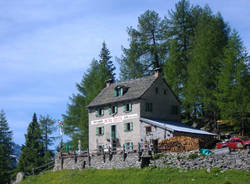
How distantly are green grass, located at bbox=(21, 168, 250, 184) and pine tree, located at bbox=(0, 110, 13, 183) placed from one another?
1298cm

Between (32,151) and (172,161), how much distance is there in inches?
1228

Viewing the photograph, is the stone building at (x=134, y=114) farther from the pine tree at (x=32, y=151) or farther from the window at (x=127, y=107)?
the pine tree at (x=32, y=151)

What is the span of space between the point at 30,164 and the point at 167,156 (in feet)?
99.8

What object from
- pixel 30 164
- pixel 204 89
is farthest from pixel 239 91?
pixel 30 164

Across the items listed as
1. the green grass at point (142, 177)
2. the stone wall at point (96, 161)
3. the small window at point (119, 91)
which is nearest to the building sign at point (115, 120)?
the small window at point (119, 91)

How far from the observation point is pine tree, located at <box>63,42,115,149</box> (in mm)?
60844

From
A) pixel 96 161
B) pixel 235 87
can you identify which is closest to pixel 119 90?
pixel 96 161

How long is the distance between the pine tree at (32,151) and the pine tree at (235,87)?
29977mm

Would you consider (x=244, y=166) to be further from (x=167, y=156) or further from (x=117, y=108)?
(x=117, y=108)

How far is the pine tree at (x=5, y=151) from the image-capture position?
192 feet

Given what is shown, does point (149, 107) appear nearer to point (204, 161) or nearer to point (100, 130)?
point (100, 130)

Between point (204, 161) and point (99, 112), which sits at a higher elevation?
point (99, 112)

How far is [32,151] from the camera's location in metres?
60.7

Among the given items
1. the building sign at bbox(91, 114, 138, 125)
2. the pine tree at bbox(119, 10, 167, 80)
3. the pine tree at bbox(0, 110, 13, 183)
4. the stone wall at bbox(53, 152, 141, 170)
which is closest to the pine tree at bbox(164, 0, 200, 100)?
the pine tree at bbox(119, 10, 167, 80)
